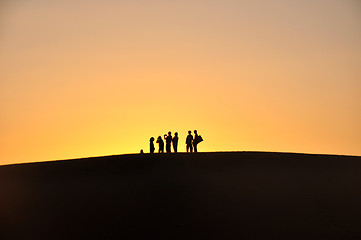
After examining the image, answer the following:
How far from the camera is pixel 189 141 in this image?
99.7 feet

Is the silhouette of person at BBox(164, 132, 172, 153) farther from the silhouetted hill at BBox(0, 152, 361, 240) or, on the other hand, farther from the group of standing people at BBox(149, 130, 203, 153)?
the silhouetted hill at BBox(0, 152, 361, 240)

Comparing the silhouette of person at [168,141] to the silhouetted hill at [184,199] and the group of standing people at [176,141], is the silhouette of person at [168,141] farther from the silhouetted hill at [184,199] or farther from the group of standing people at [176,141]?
the silhouetted hill at [184,199]

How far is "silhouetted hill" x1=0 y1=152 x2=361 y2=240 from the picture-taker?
16.5 metres

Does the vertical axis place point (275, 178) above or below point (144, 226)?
above

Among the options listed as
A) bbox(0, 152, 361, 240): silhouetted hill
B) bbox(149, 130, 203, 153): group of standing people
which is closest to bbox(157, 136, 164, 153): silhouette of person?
bbox(149, 130, 203, 153): group of standing people

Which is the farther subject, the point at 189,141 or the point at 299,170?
the point at 189,141

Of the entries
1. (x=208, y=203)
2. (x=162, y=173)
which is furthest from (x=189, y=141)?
(x=208, y=203)

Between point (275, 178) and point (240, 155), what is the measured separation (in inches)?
218

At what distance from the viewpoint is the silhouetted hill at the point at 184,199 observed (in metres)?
16.5

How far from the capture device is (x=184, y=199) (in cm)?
1928

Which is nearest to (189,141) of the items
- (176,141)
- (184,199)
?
(176,141)

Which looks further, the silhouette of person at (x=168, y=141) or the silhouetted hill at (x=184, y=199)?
the silhouette of person at (x=168, y=141)

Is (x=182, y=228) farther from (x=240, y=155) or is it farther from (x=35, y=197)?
(x=240, y=155)

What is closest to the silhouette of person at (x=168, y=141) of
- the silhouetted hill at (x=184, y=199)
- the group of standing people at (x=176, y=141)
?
the group of standing people at (x=176, y=141)
